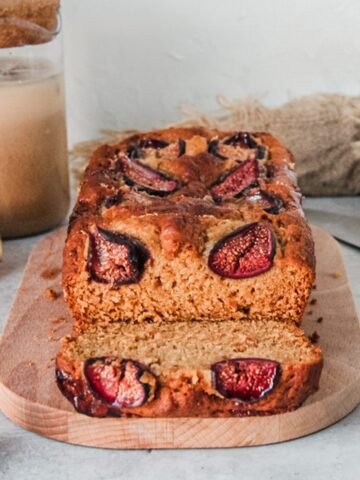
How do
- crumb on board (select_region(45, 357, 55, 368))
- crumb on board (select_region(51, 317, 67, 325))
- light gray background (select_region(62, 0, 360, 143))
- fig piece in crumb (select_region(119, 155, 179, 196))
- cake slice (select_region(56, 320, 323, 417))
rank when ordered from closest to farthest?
cake slice (select_region(56, 320, 323, 417)) < crumb on board (select_region(45, 357, 55, 368)) < crumb on board (select_region(51, 317, 67, 325)) < fig piece in crumb (select_region(119, 155, 179, 196)) < light gray background (select_region(62, 0, 360, 143))

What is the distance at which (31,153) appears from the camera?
4.34 meters

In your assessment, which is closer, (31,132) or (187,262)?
(187,262)

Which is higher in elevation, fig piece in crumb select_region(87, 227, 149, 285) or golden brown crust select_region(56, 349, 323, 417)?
fig piece in crumb select_region(87, 227, 149, 285)

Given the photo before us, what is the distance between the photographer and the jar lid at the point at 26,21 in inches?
158

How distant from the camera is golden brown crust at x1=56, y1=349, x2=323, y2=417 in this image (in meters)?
2.77

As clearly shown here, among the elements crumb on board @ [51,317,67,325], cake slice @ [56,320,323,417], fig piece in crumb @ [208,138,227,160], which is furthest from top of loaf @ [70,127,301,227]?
cake slice @ [56,320,323,417]

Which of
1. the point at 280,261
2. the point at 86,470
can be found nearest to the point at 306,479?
the point at 86,470

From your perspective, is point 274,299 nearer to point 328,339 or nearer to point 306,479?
point 328,339

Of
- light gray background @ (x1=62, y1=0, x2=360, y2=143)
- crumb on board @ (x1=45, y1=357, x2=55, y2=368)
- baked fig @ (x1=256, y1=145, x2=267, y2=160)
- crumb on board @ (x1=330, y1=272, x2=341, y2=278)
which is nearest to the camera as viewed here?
crumb on board @ (x1=45, y1=357, x2=55, y2=368)

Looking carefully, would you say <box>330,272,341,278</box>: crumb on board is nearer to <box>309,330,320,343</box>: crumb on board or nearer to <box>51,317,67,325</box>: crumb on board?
<box>309,330,320,343</box>: crumb on board

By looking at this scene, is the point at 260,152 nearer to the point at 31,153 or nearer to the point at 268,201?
the point at 268,201

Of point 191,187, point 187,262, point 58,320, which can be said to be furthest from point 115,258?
point 191,187

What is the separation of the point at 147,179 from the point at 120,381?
1.12 metres

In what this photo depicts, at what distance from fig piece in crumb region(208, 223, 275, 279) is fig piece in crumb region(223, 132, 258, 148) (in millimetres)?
949
